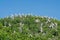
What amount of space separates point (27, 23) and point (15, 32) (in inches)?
335

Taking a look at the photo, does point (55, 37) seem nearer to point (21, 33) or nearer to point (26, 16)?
point (21, 33)

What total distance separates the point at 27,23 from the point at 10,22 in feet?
11.8

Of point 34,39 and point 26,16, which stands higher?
point 26,16

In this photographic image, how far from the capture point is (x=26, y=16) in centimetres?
6944

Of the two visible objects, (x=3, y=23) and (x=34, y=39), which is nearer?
(x=34, y=39)

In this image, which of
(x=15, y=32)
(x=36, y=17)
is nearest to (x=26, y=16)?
(x=36, y=17)

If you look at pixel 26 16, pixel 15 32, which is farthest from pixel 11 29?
pixel 26 16

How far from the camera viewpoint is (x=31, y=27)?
65188 millimetres

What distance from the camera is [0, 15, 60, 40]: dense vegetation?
59.2 meters

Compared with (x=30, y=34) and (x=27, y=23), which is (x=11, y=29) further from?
(x=27, y=23)

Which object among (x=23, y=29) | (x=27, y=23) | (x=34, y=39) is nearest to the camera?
(x=34, y=39)

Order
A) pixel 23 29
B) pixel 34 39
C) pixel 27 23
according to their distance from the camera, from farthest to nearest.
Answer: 1. pixel 27 23
2. pixel 23 29
3. pixel 34 39

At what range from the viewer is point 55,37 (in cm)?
6066

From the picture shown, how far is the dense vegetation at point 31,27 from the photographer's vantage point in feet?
194
